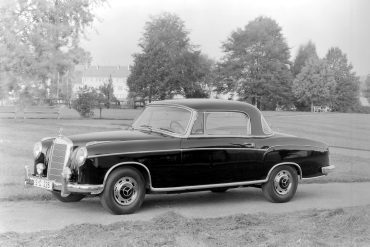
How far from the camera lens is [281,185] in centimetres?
782

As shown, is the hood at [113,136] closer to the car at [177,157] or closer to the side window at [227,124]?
the car at [177,157]

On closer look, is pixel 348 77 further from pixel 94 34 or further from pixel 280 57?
pixel 94 34

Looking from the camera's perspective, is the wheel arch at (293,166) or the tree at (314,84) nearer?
the wheel arch at (293,166)

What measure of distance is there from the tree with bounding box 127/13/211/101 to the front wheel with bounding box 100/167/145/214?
2.81 metres

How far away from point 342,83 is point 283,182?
3.72 meters

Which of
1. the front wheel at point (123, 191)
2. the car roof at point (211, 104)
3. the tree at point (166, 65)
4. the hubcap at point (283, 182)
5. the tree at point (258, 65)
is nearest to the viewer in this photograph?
the front wheel at point (123, 191)

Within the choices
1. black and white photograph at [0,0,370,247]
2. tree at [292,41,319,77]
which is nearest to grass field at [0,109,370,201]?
black and white photograph at [0,0,370,247]

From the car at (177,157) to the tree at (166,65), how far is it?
136 centimetres

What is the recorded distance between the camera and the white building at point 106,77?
9.12 meters

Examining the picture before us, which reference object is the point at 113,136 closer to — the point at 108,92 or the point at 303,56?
the point at 108,92

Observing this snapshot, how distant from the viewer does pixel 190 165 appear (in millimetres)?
6898

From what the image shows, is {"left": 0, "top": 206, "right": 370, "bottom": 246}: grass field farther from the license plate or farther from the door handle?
the door handle

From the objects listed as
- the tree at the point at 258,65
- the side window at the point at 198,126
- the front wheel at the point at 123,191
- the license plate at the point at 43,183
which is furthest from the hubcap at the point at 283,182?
the license plate at the point at 43,183

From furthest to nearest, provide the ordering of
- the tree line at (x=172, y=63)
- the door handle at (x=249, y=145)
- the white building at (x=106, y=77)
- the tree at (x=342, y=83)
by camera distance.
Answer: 1. the tree at (x=342, y=83)
2. the white building at (x=106, y=77)
3. the tree line at (x=172, y=63)
4. the door handle at (x=249, y=145)
